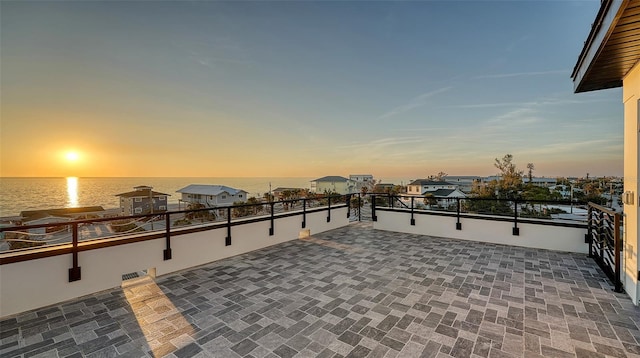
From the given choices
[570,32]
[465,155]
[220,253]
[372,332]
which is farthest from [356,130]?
[372,332]

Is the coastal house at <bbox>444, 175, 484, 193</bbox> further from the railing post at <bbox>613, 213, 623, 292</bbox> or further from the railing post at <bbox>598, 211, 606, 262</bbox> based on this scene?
the railing post at <bbox>613, 213, 623, 292</bbox>

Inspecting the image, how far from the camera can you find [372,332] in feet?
7.32

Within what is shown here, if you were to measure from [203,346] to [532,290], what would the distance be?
3844 millimetres

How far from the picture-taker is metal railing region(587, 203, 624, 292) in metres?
3.14

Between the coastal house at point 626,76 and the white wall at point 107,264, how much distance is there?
211 inches

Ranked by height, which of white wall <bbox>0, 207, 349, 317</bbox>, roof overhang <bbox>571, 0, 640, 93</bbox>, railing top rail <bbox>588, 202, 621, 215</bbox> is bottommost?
white wall <bbox>0, 207, 349, 317</bbox>

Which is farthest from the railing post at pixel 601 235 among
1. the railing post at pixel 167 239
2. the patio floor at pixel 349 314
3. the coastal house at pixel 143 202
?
the coastal house at pixel 143 202

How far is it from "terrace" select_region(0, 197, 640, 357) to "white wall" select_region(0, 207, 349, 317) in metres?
0.01

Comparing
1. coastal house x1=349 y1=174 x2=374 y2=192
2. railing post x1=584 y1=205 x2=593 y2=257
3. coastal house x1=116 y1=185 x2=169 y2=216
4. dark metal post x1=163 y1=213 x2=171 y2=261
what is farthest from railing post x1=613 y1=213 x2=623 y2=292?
coastal house x1=349 y1=174 x2=374 y2=192

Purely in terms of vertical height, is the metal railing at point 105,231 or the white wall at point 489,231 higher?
the metal railing at point 105,231

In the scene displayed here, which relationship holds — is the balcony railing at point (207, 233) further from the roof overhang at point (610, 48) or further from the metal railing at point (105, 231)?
the roof overhang at point (610, 48)

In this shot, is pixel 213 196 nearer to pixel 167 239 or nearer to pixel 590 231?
pixel 167 239

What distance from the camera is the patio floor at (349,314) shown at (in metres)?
2.01

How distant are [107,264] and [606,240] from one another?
7127 millimetres
